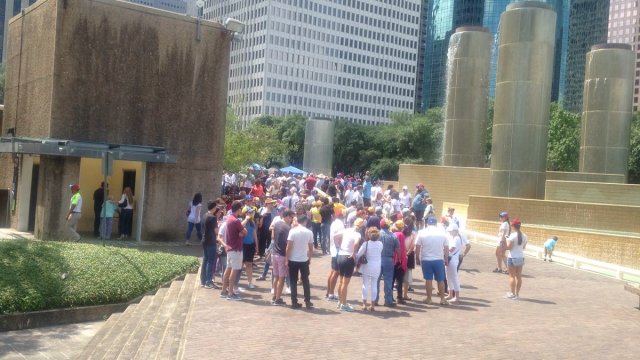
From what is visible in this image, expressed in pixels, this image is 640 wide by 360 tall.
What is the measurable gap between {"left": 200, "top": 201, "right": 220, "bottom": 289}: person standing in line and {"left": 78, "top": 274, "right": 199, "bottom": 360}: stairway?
29cm

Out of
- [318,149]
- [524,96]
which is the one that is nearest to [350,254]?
[524,96]

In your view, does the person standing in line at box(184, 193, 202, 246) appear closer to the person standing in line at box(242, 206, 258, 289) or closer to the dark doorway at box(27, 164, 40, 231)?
the dark doorway at box(27, 164, 40, 231)

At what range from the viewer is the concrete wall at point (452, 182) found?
30266 millimetres

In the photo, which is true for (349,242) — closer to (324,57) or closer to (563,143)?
(563,143)

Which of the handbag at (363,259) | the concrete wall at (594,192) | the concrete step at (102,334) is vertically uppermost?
the concrete wall at (594,192)

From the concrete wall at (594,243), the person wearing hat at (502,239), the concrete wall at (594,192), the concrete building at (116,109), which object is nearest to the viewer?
the person wearing hat at (502,239)

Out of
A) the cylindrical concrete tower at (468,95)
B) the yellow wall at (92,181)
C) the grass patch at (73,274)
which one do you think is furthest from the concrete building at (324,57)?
the grass patch at (73,274)

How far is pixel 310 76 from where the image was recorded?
421 ft

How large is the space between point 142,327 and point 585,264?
13.1 m

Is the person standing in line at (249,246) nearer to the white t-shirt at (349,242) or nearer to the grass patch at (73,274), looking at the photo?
the grass patch at (73,274)

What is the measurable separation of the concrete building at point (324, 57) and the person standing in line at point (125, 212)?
98.8 meters

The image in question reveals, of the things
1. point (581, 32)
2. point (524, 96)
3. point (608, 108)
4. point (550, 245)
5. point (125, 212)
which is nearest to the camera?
point (550, 245)

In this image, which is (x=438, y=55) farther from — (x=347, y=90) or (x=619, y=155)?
(x=619, y=155)

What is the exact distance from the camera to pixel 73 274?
1339 cm
